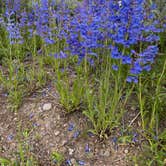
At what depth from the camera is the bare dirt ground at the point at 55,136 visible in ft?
9.94

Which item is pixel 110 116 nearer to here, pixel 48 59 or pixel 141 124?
pixel 141 124

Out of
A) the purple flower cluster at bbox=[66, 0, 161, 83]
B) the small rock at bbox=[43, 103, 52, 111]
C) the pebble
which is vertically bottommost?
the pebble

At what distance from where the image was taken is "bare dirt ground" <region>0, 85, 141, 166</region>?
303cm

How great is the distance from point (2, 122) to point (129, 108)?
133cm

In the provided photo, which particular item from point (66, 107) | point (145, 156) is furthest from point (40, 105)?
point (145, 156)

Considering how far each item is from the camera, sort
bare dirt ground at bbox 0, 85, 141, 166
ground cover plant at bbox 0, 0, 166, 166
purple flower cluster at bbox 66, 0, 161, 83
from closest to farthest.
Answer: purple flower cluster at bbox 66, 0, 161, 83 → ground cover plant at bbox 0, 0, 166, 166 → bare dirt ground at bbox 0, 85, 141, 166

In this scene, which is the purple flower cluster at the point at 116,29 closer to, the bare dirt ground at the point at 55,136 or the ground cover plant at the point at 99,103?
the ground cover plant at the point at 99,103

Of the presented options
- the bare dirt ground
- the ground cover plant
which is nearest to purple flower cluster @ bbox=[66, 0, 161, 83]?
the ground cover plant

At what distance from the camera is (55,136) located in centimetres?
326

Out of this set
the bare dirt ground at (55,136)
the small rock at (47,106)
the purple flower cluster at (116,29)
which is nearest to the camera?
the purple flower cluster at (116,29)

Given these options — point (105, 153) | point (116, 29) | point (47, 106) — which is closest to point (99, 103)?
point (105, 153)

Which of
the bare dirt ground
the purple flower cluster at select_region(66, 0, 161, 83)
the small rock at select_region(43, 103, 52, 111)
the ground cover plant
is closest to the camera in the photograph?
the purple flower cluster at select_region(66, 0, 161, 83)

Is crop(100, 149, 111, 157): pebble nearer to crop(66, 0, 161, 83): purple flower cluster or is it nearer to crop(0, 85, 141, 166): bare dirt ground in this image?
crop(0, 85, 141, 166): bare dirt ground

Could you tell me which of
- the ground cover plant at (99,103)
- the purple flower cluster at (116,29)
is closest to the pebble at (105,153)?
the ground cover plant at (99,103)
